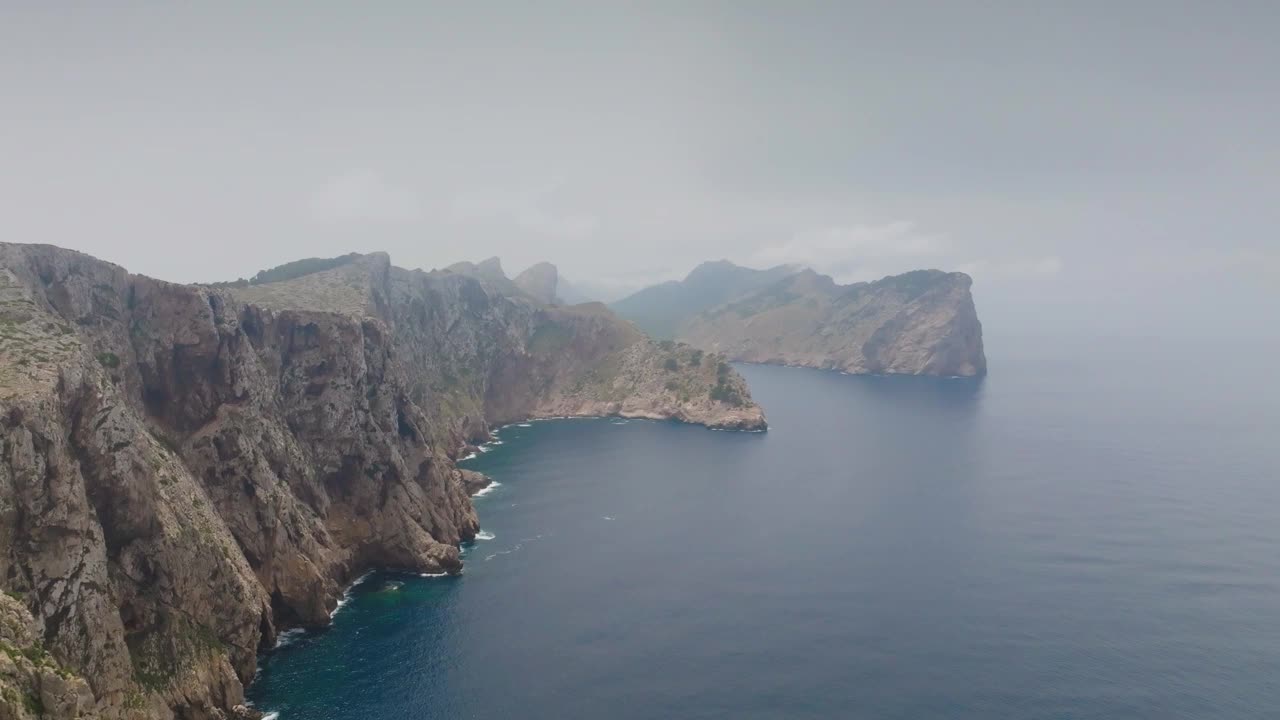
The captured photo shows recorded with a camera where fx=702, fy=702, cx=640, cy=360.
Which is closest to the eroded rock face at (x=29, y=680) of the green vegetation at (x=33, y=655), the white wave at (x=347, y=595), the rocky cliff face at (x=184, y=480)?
the green vegetation at (x=33, y=655)

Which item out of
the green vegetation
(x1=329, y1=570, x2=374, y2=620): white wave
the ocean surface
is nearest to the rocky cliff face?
the green vegetation

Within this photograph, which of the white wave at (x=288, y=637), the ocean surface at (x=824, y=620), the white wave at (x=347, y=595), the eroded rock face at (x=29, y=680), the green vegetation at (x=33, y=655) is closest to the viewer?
the eroded rock face at (x=29, y=680)

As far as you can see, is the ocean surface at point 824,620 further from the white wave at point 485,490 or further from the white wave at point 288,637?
the white wave at point 485,490

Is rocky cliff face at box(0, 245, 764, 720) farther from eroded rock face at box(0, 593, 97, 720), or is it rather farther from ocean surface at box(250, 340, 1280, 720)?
ocean surface at box(250, 340, 1280, 720)

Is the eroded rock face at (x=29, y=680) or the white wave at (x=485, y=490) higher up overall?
the eroded rock face at (x=29, y=680)

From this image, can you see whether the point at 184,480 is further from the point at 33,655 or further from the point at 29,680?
the point at 29,680

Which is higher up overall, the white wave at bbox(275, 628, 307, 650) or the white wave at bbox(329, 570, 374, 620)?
the white wave at bbox(329, 570, 374, 620)

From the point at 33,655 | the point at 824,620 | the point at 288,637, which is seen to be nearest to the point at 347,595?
the point at 288,637

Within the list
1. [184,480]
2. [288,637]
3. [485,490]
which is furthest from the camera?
[485,490]
